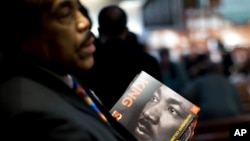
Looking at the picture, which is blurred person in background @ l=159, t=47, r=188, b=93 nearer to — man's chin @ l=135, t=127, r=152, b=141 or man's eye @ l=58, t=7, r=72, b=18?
man's chin @ l=135, t=127, r=152, b=141

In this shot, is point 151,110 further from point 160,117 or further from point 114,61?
point 114,61

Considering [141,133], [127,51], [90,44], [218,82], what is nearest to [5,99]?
[90,44]

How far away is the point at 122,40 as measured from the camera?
2320 mm

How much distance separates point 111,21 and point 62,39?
1.32 metres

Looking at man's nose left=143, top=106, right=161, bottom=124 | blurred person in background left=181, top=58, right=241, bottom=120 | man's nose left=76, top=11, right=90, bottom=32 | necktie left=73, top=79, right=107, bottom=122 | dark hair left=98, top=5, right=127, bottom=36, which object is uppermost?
blurred person in background left=181, top=58, right=241, bottom=120

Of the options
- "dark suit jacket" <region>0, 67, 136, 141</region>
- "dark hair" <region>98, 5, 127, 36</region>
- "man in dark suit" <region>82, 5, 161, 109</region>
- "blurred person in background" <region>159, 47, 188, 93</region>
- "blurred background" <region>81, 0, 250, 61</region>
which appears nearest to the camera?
"dark suit jacket" <region>0, 67, 136, 141</region>

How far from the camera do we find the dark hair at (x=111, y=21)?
7.83ft

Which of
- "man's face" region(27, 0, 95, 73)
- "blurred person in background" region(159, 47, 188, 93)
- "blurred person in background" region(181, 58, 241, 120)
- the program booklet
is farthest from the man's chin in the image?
"blurred person in background" region(159, 47, 188, 93)

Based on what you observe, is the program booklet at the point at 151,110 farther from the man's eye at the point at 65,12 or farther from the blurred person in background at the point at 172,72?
the blurred person in background at the point at 172,72

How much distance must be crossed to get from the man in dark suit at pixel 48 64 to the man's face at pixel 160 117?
0.25m

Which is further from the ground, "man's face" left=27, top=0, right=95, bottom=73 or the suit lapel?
Result: "man's face" left=27, top=0, right=95, bottom=73

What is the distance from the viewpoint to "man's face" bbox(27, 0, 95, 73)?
106cm

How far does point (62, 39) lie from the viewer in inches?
42.3

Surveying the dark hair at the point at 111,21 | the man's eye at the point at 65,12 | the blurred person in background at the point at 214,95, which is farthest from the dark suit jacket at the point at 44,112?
the blurred person in background at the point at 214,95
